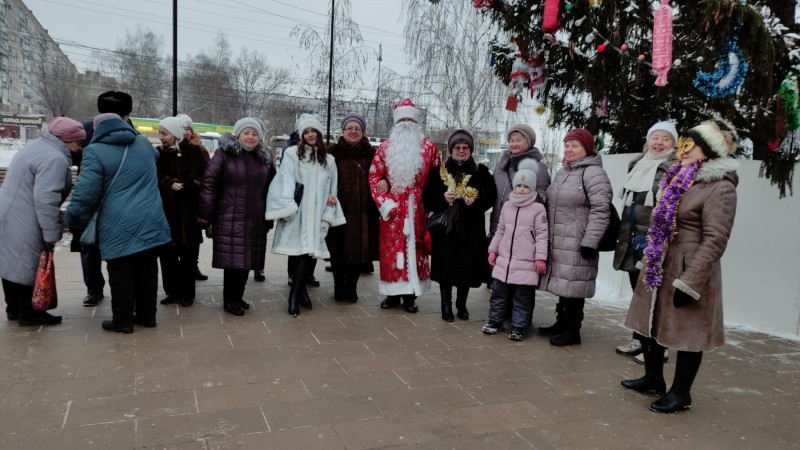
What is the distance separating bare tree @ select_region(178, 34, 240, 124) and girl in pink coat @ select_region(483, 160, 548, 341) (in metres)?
28.9

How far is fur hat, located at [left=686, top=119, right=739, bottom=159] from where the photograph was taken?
3139 millimetres

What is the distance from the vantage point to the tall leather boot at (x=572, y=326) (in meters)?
4.63

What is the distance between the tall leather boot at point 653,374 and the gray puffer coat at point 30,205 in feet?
14.4

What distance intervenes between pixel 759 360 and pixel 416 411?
Answer: 3013 mm

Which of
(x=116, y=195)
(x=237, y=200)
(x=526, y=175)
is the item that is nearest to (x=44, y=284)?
(x=116, y=195)

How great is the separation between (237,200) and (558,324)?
10.1 ft

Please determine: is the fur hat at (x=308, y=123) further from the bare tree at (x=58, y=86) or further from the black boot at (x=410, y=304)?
the bare tree at (x=58, y=86)

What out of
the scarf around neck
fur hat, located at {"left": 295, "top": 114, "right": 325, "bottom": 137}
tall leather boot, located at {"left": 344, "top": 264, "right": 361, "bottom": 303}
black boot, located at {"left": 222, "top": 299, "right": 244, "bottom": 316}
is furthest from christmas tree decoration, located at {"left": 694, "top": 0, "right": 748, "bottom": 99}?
black boot, located at {"left": 222, "top": 299, "right": 244, "bottom": 316}

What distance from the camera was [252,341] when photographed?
437 cm

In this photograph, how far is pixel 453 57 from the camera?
16922 millimetres

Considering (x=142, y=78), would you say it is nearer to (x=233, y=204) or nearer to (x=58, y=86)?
(x=58, y=86)

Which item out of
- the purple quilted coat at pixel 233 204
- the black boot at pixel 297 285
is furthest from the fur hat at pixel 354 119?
the black boot at pixel 297 285

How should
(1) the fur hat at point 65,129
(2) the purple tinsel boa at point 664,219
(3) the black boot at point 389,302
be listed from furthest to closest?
1. (3) the black boot at point 389,302
2. (1) the fur hat at point 65,129
3. (2) the purple tinsel boa at point 664,219

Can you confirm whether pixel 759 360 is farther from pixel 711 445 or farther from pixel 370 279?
pixel 370 279
